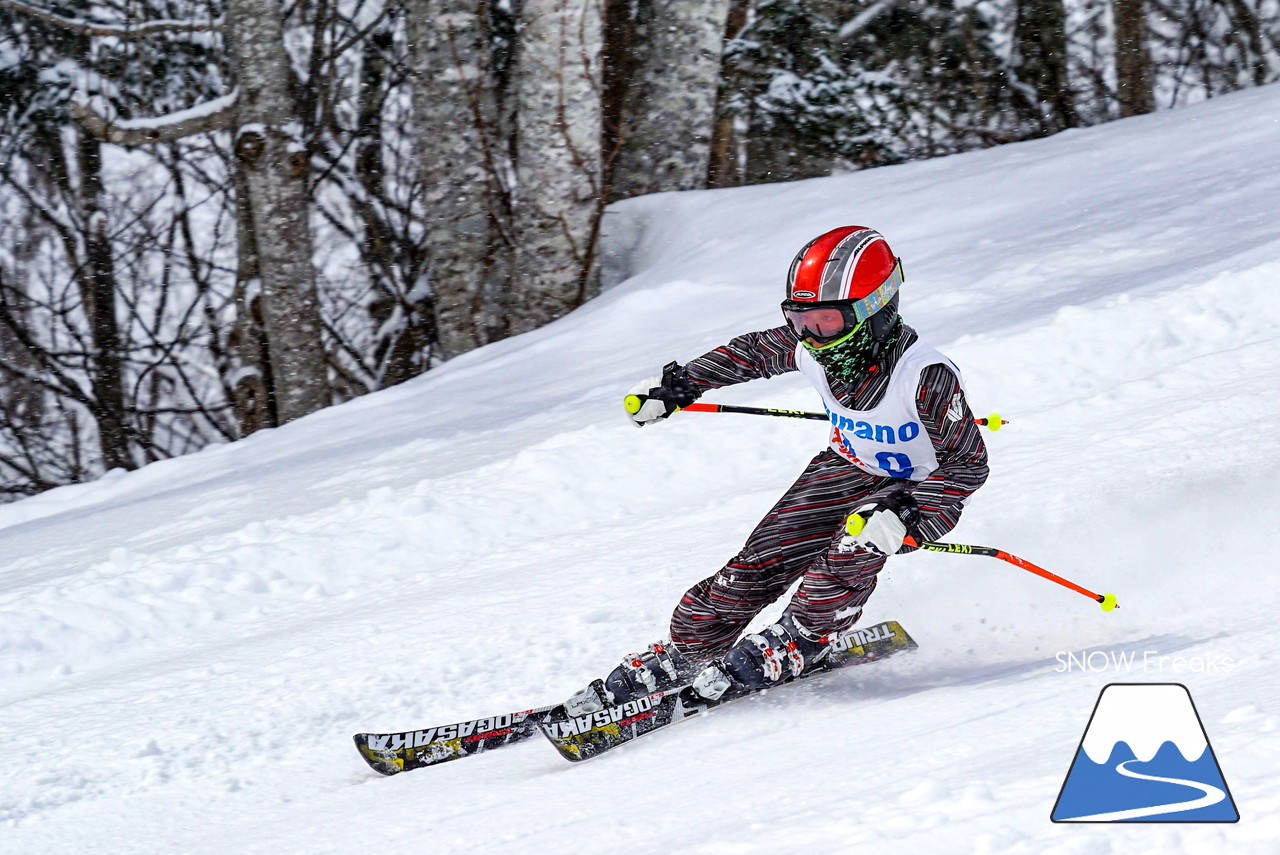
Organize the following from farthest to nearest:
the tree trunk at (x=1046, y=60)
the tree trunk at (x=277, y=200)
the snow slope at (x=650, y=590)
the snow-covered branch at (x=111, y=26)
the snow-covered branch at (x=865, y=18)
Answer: the tree trunk at (x=1046, y=60) < the snow-covered branch at (x=865, y=18) < the snow-covered branch at (x=111, y=26) < the tree trunk at (x=277, y=200) < the snow slope at (x=650, y=590)

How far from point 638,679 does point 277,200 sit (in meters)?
5.53

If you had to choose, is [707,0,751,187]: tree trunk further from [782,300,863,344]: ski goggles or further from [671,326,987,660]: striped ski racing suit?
[782,300,863,344]: ski goggles

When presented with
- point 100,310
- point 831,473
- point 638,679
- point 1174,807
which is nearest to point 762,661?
point 638,679

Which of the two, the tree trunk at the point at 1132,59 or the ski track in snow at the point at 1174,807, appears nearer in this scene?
the ski track in snow at the point at 1174,807

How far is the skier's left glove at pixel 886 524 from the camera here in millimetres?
3016

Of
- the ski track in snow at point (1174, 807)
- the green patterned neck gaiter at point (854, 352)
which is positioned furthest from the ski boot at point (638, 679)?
the ski track in snow at point (1174, 807)

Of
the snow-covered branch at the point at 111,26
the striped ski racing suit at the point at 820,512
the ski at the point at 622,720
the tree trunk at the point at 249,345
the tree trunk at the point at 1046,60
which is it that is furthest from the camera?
the tree trunk at the point at 1046,60

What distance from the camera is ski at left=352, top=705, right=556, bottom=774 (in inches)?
136

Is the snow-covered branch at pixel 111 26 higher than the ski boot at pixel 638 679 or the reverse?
higher

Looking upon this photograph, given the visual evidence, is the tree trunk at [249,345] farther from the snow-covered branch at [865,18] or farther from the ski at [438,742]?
the snow-covered branch at [865,18]

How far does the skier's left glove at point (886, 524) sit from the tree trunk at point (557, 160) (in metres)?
5.04

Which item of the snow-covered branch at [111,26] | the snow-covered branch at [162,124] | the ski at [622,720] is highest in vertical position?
the snow-covered branch at [111,26]

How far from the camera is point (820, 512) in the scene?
3.65 meters

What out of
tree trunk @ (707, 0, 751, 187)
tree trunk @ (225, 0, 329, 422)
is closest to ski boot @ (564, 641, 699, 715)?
tree trunk @ (225, 0, 329, 422)
